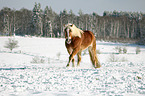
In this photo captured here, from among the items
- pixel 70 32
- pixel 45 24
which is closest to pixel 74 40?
pixel 70 32

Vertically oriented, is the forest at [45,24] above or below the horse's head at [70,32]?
above

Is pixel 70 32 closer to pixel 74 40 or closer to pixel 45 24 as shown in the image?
pixel 74 40

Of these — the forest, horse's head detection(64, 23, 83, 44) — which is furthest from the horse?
the forest

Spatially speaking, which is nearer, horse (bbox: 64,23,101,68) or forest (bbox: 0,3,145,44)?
horse (bbox: 64,23,101,68)

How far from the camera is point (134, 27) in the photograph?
64.6 meters

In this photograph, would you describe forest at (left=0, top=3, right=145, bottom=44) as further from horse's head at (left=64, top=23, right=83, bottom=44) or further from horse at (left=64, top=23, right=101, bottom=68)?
horse's head at (left=64, top=23, right=83, bottom=44)

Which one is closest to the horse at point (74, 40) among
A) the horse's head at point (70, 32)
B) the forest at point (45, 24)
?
the horse's head at point (70, 32)

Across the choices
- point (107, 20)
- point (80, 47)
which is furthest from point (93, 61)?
point (107, 20)

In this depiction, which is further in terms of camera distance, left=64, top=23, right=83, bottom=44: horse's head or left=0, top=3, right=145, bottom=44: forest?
left=0, top=3, right=145, bottom=44: forest

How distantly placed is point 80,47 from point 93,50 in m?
0.78

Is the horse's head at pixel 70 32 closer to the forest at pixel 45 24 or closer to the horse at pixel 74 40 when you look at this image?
the horse at pixel 74 40

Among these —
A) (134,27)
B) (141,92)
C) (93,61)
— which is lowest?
(141,92)

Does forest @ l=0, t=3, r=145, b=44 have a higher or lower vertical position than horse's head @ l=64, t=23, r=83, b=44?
higher

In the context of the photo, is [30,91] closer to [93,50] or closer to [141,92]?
[141,92]
